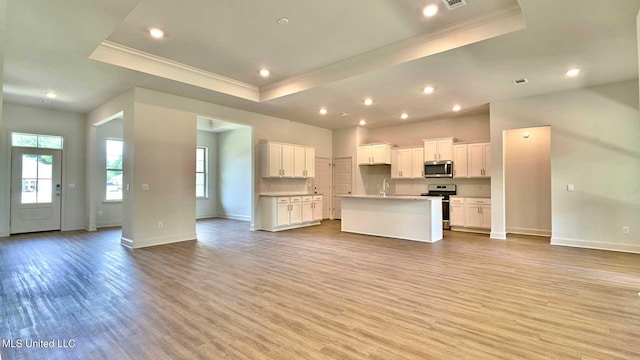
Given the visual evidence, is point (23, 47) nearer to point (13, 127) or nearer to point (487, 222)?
point (13, 127)

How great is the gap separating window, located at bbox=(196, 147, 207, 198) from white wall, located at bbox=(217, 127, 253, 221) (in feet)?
1.59

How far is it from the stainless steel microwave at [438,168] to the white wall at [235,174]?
5404 mm

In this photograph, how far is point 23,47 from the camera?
407 cm

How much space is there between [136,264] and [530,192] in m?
8.32

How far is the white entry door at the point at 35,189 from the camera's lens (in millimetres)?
7051

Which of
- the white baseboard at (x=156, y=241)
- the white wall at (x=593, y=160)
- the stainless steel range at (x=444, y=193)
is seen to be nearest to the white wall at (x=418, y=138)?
the stainless steel range at (x=444, y=193)

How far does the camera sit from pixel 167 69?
5.09 m

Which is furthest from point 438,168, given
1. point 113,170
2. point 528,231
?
point 113,170

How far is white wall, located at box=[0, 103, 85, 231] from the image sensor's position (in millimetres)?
7098

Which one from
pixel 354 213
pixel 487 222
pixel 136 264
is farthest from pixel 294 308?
pixel 487 222

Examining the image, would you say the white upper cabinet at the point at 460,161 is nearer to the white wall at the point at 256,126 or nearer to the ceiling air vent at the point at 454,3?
the white wall at the point at 256,126

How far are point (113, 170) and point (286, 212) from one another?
4983mm

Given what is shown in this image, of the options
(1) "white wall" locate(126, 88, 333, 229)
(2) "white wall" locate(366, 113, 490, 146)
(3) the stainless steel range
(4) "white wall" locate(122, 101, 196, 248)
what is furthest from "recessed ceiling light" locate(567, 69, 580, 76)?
(4) "white wall" locate(122, 101, 196, 248)

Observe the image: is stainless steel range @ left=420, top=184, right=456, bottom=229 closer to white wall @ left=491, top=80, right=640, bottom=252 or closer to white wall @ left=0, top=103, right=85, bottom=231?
white wall @ left=491, top=80, right=640, bottom=252
